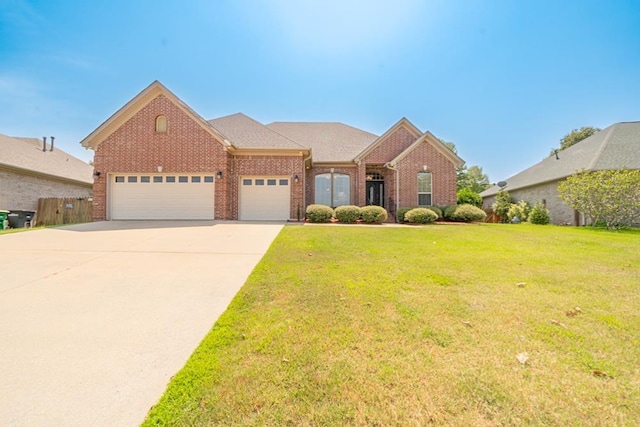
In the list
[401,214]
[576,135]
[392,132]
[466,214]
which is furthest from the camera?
[576,135]

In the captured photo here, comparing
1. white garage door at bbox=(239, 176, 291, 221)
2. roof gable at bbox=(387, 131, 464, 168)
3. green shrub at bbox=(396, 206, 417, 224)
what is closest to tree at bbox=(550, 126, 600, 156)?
roof gable at bbox=(387, 131, 464, 168)

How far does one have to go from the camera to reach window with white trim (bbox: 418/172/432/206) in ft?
51.6

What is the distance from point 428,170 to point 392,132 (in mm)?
3266

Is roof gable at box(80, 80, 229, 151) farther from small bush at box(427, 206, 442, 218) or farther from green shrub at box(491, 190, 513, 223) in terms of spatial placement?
green shrub at box(491, 190, 513, 223)

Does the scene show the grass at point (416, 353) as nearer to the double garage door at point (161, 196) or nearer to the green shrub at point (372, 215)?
the green shrub at point (372, 215)

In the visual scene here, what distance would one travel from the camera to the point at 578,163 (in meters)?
16.2

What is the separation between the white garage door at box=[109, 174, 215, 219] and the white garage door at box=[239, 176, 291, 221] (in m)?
1.75

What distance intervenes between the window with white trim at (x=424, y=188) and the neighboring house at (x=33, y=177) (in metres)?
23.1

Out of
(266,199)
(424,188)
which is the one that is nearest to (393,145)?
(424,188)

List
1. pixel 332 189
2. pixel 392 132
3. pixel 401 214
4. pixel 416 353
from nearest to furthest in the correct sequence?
pixel 416 353, pixel 401 214, pixel 392 132, pixel 332 189

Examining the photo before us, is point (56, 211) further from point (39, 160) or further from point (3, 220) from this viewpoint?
point (39, 160)

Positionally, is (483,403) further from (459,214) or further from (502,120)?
(502,120)

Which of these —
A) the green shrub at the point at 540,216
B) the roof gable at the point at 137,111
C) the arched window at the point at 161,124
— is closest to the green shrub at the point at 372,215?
the roof gable at the point at 137,111

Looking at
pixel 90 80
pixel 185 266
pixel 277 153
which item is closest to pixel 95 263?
pixel 185 266
